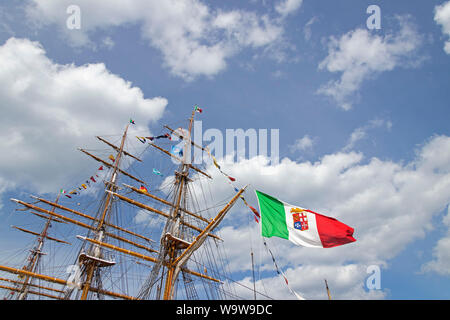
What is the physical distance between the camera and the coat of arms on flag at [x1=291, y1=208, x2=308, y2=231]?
39.7ft

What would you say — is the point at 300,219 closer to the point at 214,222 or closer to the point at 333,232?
the point at 333,232

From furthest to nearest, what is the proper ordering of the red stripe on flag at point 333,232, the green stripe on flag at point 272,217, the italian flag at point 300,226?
the green stripe on flag at point 272,217
the italian flag at point 300,226
the red stripe on flag at point 333,232

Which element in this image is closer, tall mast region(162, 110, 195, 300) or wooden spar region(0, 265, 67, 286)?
tall mast region(162, 110, 195, 300)

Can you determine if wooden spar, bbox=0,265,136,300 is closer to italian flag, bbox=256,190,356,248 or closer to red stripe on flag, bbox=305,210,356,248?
italian flag, bbox=256,190,356,248

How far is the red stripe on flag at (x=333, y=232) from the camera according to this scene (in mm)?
11250

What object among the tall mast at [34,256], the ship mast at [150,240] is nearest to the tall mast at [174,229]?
the ship mast at [150,240]

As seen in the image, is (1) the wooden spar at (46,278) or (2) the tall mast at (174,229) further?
(1) the wooden spar at (46,278)

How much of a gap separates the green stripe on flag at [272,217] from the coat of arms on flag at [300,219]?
0.46 metres

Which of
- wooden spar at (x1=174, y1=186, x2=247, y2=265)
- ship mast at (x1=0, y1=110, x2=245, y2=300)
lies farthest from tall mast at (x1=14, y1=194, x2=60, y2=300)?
wooden spar at (x1=174, y1=186, x2=247, y2=265)

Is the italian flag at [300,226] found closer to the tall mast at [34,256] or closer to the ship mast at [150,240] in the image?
the ship mast at [150,240]

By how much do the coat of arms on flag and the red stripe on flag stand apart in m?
0.59
